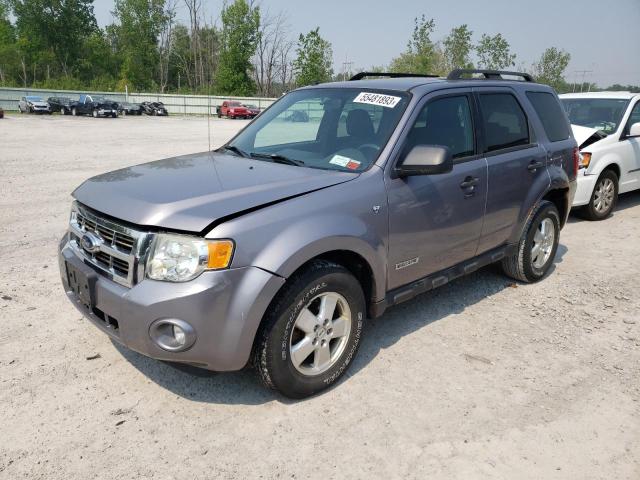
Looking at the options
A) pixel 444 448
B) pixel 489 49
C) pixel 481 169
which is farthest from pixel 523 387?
pixel 489 49

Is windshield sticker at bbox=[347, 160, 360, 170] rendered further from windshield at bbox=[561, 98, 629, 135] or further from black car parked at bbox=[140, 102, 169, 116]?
black car parked at bbox=[140, 102, 169, 116]

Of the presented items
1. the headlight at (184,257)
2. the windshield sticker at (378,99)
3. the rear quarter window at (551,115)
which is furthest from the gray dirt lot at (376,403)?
the windshield sticker at (378,99)

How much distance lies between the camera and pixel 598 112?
8.58 meters

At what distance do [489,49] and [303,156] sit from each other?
50.4 metres

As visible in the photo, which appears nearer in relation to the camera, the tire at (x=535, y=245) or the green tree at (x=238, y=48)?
the tire at (x=535, y=245)

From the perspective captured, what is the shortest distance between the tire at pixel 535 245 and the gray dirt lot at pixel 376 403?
0.27 metres

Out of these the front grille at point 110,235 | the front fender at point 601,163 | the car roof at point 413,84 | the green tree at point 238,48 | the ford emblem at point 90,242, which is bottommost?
the ford emblem at point 90,242

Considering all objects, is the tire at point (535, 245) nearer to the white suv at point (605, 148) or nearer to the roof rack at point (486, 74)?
the roof rack at point (486, 74)

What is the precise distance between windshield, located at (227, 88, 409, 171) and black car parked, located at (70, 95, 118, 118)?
41301 mm

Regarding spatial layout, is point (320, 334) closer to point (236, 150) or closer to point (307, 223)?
point (307, 223)

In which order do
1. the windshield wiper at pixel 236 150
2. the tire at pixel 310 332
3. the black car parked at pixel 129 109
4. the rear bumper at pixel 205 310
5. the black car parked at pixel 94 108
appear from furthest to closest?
the black car parked at pixel 129 109, the black car parked at pixel 94 108, the windshield wiper at pixel 236 150, the tire at pixel 310 332, the rear bumper at pixel 205 310

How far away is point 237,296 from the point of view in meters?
2.69

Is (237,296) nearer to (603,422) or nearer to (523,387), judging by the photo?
(523,387)

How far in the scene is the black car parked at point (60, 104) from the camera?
43409 millimetres
